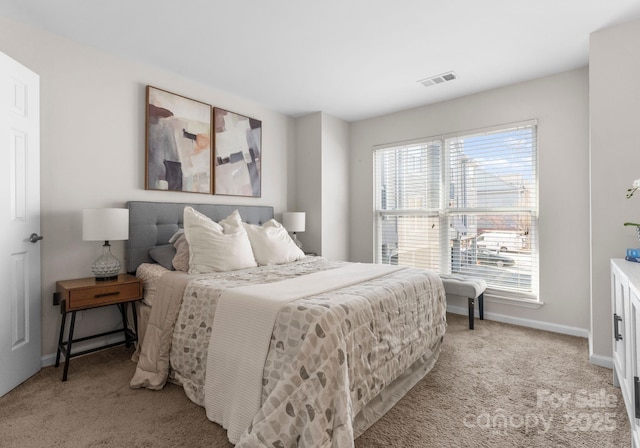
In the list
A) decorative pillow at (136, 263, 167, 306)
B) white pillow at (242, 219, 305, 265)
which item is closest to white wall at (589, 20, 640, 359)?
white pillow at (242, 219, 305, 265)

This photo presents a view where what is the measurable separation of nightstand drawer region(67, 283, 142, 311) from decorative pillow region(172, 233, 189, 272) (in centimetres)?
32

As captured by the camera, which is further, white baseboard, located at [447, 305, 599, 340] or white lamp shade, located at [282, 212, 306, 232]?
white lamp shade, located at [282, 212, 306, 232]

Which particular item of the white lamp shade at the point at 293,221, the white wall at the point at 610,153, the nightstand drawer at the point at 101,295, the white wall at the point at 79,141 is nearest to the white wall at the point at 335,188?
the white lamp shade at the point at 293,221

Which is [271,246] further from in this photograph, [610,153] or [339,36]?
[610,153]

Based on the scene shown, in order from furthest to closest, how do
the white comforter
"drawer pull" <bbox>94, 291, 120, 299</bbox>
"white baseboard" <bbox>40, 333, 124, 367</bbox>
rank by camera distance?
"white baseboard" <bbox>40, 333, 124, 367</bbox> < "drawer pull" <bbox>94, 291, 120, 299</bbox> < the white comforter

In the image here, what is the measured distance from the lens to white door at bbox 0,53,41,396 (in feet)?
6.81

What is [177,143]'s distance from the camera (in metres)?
3.31

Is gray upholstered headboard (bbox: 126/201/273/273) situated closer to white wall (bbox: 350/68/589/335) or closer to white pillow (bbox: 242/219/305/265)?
white pillow (bbox: 242/219/305/265)

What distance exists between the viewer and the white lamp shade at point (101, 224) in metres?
2.45

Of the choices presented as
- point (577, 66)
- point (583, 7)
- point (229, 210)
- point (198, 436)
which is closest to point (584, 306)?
point (577, 66)

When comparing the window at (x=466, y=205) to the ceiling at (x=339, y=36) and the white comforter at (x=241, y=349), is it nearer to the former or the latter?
the ceiling at (x=339, y=36)

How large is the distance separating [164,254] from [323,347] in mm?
2038

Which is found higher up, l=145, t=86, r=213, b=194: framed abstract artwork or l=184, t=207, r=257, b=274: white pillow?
l=145, t=86, r=213, b=194: framed abstract artwork

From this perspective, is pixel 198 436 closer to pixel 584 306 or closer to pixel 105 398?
pixel 105 398
